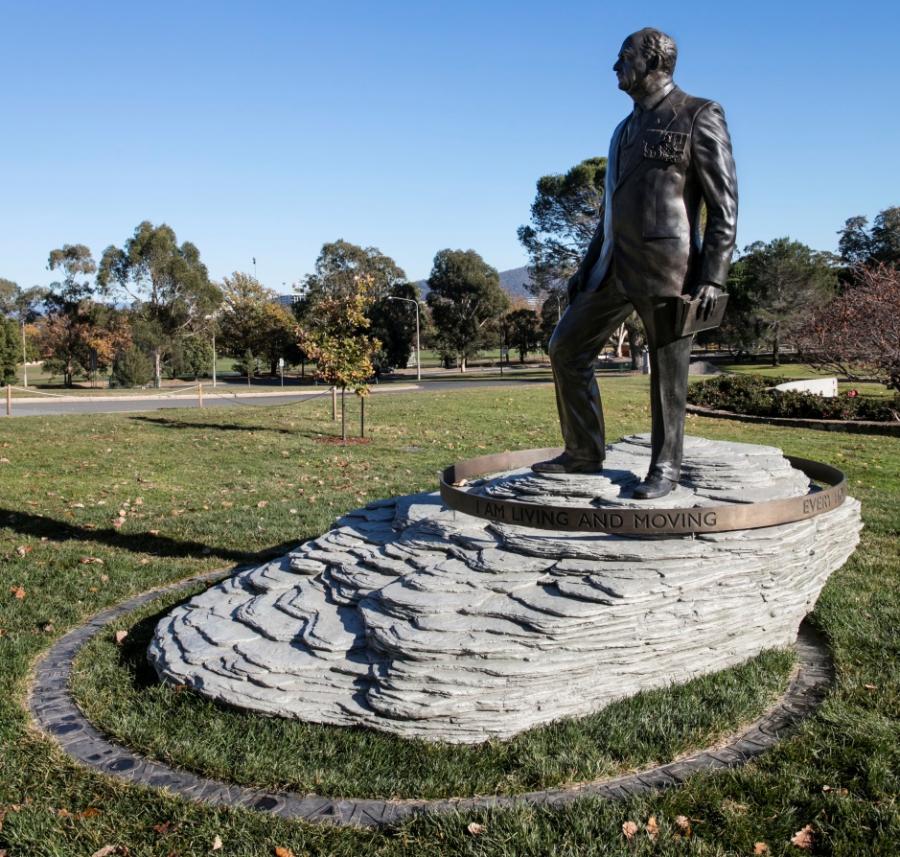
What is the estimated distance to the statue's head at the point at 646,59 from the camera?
4777mm

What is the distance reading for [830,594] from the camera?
5.95 m

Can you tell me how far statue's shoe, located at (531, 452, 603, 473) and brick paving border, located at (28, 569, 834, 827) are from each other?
1.72 m

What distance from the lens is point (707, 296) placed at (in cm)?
475

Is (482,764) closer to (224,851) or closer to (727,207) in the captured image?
(224,851)

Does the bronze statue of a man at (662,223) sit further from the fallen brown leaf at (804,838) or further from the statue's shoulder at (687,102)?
the fallen brown leaf at (804,838)

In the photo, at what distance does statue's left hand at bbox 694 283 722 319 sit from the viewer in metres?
4.74

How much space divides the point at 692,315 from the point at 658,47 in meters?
1.57

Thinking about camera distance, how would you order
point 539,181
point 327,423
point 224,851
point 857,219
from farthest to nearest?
A: point 857,219 → point 539,181 → point 327,423 → point 224,851

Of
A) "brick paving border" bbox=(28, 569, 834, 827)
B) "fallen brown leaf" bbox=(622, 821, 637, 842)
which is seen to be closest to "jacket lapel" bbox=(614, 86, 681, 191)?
"brick paving border" bbox=(28, 569, 834, 827)

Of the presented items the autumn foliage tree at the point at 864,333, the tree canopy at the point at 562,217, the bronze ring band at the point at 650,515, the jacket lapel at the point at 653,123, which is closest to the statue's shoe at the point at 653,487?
the bronze ring band at the point at 650,515

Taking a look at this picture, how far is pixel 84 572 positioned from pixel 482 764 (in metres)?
4.27

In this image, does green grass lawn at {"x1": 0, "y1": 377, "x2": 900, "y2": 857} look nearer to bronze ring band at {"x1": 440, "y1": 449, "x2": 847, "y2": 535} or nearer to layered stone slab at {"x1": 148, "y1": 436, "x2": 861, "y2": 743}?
layered stone slab at {"x1": 148, "y1": 436, "x2": 861, "y2": 743}

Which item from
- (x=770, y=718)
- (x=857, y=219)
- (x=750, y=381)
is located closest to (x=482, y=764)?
(x=770, y=718)

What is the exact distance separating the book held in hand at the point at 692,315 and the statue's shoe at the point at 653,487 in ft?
2.88
